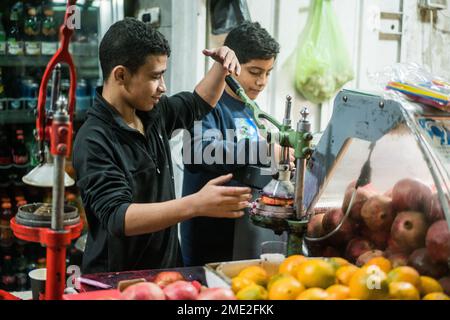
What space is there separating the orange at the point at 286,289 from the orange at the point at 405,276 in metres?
0.20

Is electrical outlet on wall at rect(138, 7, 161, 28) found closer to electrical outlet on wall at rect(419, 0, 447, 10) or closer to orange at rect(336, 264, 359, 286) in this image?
electrical outlet on wall at rect(419, 0, 447, 10)

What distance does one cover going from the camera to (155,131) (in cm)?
215

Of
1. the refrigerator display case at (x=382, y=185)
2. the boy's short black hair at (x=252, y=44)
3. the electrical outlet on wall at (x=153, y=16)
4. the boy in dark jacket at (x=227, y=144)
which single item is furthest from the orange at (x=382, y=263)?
the electrical outlet on wall at (x=153, y=16)

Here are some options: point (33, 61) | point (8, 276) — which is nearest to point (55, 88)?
point (33, 61)

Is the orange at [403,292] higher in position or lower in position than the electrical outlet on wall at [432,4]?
lower

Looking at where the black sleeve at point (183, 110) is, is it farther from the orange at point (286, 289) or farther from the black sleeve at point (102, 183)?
the orange at point (286, 289)

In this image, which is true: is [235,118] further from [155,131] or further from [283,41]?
[283,41]

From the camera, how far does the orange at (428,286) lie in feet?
4.36

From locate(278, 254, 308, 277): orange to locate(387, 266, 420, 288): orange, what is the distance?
0.70ft

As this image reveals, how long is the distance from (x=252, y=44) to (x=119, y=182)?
1130mm

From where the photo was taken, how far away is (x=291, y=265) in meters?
1.43

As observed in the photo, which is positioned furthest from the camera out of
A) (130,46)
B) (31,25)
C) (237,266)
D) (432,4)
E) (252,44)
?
(432,4)

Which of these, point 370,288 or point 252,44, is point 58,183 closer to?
point 370,288
